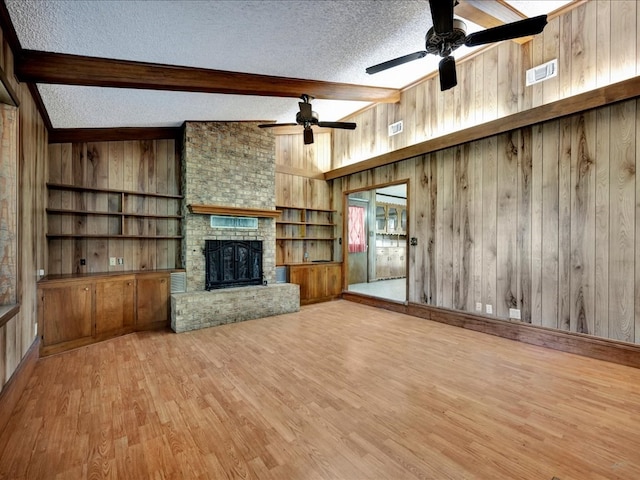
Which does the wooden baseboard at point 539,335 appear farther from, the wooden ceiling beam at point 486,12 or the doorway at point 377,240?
the wooden ceiling beam at point 486,12

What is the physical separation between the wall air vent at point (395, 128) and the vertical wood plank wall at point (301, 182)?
1.88 meters

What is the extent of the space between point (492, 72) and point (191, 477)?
5.54 metres

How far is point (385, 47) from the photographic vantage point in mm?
3451

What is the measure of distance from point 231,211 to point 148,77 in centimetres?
244

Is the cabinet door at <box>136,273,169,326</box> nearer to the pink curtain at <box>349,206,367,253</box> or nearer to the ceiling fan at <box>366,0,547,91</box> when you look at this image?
the ceiling fan at <box>366,0,547,91</box>

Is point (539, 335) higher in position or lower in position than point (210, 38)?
lower

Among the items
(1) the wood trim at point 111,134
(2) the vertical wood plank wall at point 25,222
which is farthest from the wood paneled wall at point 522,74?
(2) the vertical wood plank wall at point 25,222

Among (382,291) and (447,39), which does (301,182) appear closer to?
(382,291)

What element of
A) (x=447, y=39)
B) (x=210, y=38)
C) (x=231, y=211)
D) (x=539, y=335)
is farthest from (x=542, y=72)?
(x=231, y=211)

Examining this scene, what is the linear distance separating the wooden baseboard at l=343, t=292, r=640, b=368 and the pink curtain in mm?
3243

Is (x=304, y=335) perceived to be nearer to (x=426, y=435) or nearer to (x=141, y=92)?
(x=426, y=435)

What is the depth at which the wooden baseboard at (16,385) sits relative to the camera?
7.16ft

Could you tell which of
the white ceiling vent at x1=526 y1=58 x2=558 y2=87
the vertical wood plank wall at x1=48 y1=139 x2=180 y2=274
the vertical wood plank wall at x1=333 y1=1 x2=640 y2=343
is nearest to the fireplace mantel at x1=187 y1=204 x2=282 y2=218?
the vertical wood plank wall at x1=48 y1=139 x2=180 y2=274

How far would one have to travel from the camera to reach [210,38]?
2670 millimetres
